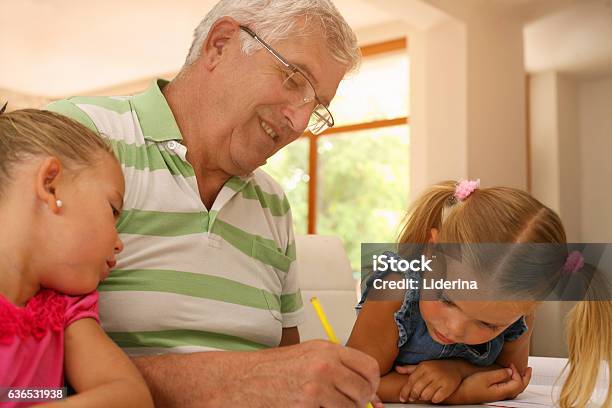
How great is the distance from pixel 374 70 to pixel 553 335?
470 cm

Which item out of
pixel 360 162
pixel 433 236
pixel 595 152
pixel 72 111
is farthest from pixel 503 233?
pixel 360 162

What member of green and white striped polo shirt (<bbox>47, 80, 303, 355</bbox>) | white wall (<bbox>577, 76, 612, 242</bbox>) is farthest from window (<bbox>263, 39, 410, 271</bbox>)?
green and white striped polo shirt (<bbox>47, 80, 303, 355</bbox>)

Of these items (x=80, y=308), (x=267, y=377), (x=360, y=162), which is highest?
(x=360, y=162)

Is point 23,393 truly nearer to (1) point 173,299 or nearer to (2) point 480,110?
(1) point 173,299

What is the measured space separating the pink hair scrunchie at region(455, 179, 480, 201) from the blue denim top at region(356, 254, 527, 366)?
0.20 metres

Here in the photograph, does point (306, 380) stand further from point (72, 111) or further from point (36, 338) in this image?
point (72, 111)

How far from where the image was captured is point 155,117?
1.12m

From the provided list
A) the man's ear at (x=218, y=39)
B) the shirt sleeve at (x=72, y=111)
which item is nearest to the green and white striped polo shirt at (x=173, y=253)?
the shirt sleeve at (x=72, y=111)

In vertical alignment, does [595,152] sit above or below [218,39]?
below

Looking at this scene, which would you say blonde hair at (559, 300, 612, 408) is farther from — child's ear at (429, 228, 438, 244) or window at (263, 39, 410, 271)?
window at (263, 39, 410, 271)

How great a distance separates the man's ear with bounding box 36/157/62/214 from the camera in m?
0.71

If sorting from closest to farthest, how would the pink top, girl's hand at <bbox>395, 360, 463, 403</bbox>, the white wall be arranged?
the pink top, girl's hand at <bbox>395, 360, 463, 403</bbox>, the white wall

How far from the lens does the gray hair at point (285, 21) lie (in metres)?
1.15

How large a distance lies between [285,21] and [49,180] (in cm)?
56
